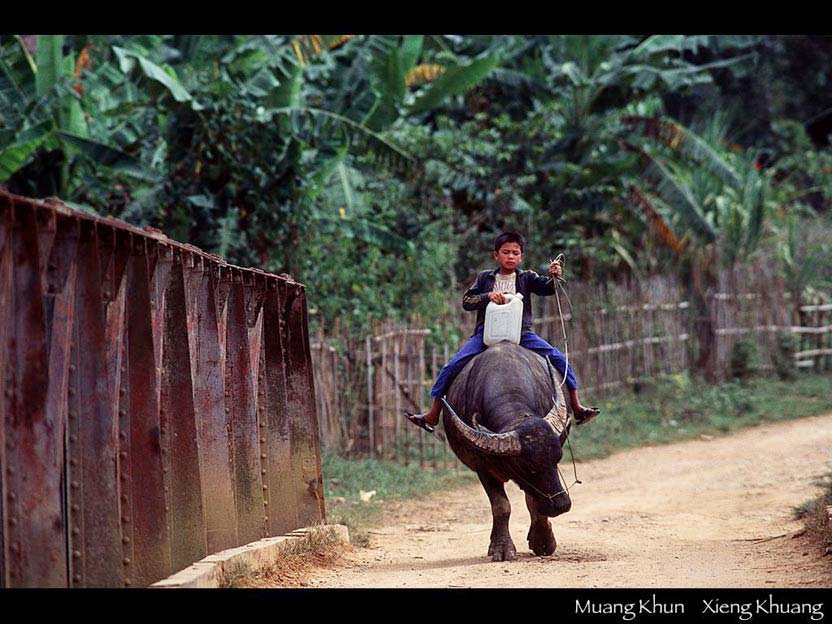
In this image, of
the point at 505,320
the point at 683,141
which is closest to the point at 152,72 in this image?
the point at 505,320

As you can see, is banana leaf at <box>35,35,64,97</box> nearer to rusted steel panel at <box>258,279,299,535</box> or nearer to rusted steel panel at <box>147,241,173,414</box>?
rusted steel panel at <box>258,279,299,535</box>

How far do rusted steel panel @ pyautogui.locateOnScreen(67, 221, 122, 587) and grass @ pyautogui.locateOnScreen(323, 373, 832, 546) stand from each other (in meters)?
5.36

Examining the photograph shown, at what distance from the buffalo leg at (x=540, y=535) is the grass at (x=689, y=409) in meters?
6.23

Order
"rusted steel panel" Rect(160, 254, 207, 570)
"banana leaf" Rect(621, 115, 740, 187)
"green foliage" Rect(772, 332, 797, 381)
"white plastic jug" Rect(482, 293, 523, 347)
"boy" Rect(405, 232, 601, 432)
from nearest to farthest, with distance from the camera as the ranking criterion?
"rusted steel panel" Rect(160, 254, 207, 570), "white plastic jug" Rect(482, 293, 523, 347), "boy" Rect(405, 232, 601, 432), "banana leaf" Rect(621, 115, 740, 187), "green foliage" Rect(772, 332, 797, 381)

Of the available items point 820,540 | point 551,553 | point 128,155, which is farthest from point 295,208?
point 820,540

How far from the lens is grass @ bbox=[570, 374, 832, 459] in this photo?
14555 millimetres

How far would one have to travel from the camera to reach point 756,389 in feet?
57.1

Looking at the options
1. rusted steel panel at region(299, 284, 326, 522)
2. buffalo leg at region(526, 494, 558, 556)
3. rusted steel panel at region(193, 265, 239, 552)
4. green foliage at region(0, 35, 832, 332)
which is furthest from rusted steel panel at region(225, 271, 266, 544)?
green foliage at region(0, 35, 832, 332)

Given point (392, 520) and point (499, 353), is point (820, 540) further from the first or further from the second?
point (392, 520)

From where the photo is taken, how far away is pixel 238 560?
5.62m

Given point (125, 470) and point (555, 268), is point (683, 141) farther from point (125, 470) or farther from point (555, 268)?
point (125, 470)

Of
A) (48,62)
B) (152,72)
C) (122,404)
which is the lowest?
(122,404)

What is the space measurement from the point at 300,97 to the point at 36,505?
37.6 feet

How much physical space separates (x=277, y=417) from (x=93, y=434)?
2.92m
